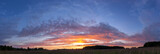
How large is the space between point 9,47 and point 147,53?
93.8 ft

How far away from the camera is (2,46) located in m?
32.6

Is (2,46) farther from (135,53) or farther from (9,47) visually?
(135,53)

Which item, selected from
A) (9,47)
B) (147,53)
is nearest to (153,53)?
(147,53)

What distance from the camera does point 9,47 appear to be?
1315 inches

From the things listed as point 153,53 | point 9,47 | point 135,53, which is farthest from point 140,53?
point 9,47

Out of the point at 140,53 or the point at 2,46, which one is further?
the point at 2,46

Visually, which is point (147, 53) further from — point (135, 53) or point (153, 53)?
point (135, 53)

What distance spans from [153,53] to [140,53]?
1336 millimetres

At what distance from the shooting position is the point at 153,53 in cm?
1406

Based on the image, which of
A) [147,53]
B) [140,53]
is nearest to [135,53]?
[140,53]

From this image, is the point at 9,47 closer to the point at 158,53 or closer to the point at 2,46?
the point at 2,46

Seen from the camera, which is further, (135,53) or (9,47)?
(9,47)

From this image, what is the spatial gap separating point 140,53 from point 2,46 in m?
28.5

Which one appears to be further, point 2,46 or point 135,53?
point 2,46
